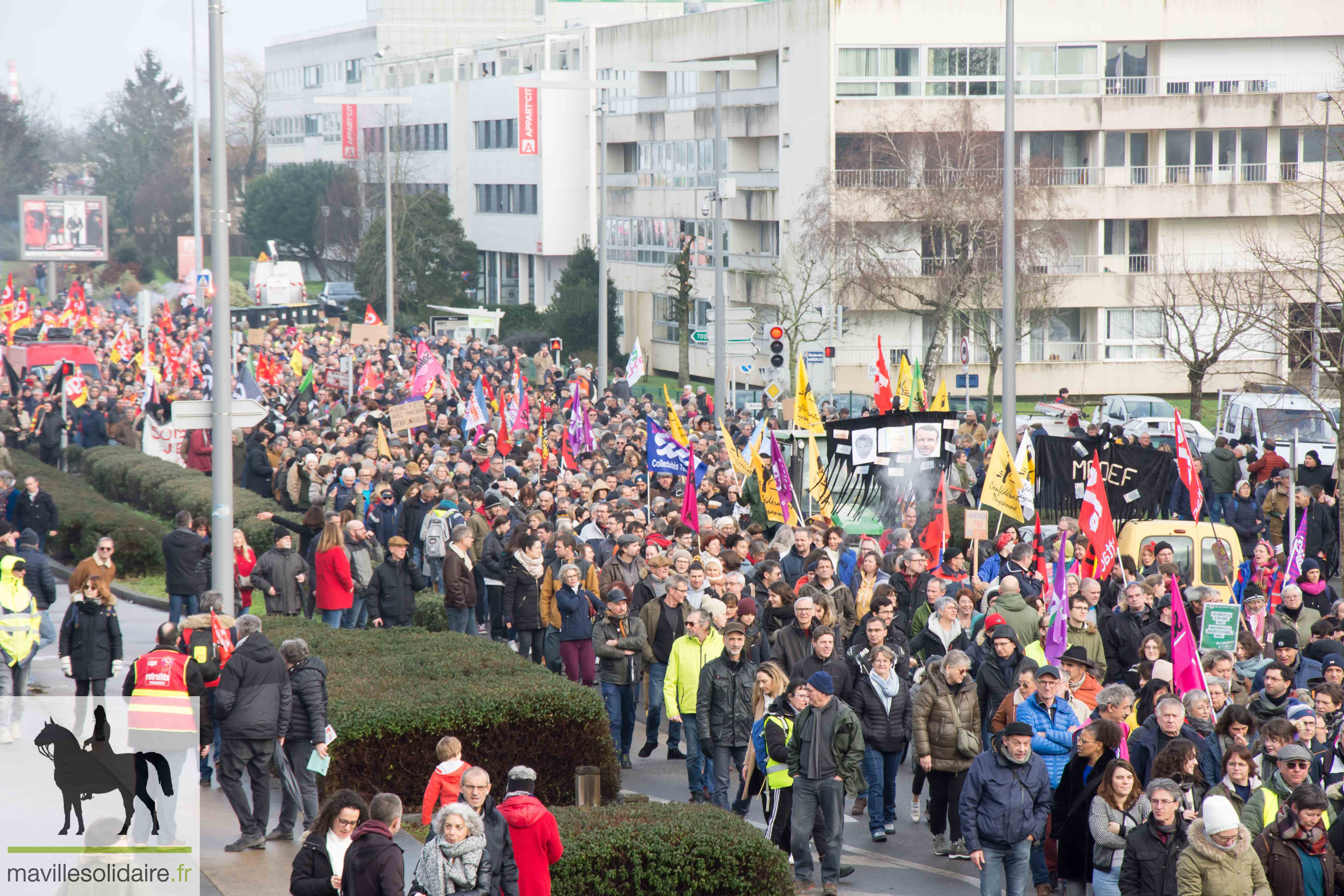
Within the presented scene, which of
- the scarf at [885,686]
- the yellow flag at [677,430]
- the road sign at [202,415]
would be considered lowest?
the scarf at [885,686]

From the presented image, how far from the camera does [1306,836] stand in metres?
8.20

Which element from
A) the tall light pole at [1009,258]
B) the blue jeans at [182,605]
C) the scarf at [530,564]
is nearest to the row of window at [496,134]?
the tall light pole at [1009,258]

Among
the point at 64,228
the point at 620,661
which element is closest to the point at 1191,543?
the point at 620,661

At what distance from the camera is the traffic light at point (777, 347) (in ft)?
91.1

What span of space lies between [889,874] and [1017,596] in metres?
2.82

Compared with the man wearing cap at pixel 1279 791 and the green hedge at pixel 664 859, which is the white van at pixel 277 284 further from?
the man wearing cap at pixel 1279 791

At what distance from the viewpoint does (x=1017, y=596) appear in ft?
41.7

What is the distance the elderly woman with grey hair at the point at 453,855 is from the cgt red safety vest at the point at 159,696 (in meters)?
3.35

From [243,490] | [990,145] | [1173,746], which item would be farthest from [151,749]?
[990,145]

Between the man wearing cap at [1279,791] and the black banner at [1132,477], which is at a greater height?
the black banner at [1132,477]

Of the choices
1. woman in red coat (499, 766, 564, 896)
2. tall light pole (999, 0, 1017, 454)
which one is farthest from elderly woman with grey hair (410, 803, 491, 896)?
tall light pole (999, 0, 1017, 454)

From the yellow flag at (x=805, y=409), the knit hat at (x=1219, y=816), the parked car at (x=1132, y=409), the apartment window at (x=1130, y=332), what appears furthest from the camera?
the apartment window at (x=1130, y=332)

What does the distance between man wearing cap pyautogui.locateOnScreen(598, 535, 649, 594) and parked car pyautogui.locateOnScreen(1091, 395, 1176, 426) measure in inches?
914

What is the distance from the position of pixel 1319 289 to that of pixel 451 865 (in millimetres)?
26512
